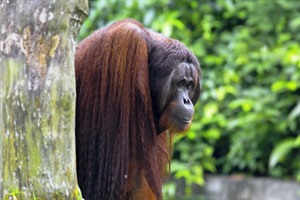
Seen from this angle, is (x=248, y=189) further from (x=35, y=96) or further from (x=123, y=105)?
(x=35, y=96)

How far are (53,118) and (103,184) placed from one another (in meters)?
1.37

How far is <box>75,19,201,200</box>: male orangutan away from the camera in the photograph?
4.24m

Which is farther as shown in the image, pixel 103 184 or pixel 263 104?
pixel 263 104

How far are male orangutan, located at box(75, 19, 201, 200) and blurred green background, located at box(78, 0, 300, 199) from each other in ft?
10.1

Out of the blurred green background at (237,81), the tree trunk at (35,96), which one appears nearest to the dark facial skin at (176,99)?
the tree trunk at (35,96)

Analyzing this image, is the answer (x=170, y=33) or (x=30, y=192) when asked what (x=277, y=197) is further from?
(x=30, y=192)

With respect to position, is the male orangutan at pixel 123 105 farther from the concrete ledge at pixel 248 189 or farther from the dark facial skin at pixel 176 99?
the concrete ledge at pixel 248 189

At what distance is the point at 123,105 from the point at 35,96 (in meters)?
1.32

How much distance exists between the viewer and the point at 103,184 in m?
4.28

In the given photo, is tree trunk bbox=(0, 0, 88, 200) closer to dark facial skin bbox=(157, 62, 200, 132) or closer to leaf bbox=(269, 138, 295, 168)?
dark facial skin bbox=(157, 62, 200, 132)

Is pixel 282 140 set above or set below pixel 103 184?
below

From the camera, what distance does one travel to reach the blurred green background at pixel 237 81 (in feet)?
25.2

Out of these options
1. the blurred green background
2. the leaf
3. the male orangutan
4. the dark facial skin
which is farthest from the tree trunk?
the leaf

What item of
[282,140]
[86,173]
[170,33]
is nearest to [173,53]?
[86,173]
